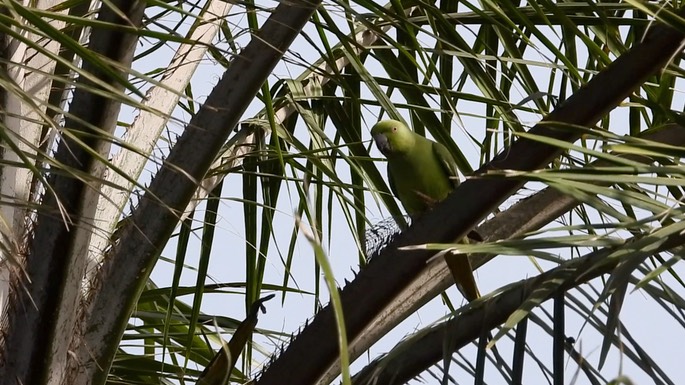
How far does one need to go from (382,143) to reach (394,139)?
0.04 meters

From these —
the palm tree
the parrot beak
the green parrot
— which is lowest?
the palm tree

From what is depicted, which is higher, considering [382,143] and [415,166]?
[382,143]

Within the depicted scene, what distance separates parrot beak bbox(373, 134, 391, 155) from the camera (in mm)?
2992

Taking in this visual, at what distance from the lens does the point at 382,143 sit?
3.01 m

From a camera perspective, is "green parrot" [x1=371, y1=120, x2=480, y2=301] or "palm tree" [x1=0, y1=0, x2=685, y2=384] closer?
"palm tree" [x1=0, y1=0, x2=685, y2=384]

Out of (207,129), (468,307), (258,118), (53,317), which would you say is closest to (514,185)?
(468,307)

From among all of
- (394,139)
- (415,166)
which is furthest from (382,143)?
(415,166)

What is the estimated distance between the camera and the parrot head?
295 cm

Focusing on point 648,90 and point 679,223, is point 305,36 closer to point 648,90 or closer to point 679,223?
point 648,90

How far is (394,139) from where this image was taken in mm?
2982

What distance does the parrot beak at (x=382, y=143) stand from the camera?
2.99 metres

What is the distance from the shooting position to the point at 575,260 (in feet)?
3.93

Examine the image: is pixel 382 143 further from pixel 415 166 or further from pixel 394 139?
pixel 415 166

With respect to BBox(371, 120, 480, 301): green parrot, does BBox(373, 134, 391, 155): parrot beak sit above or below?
above
